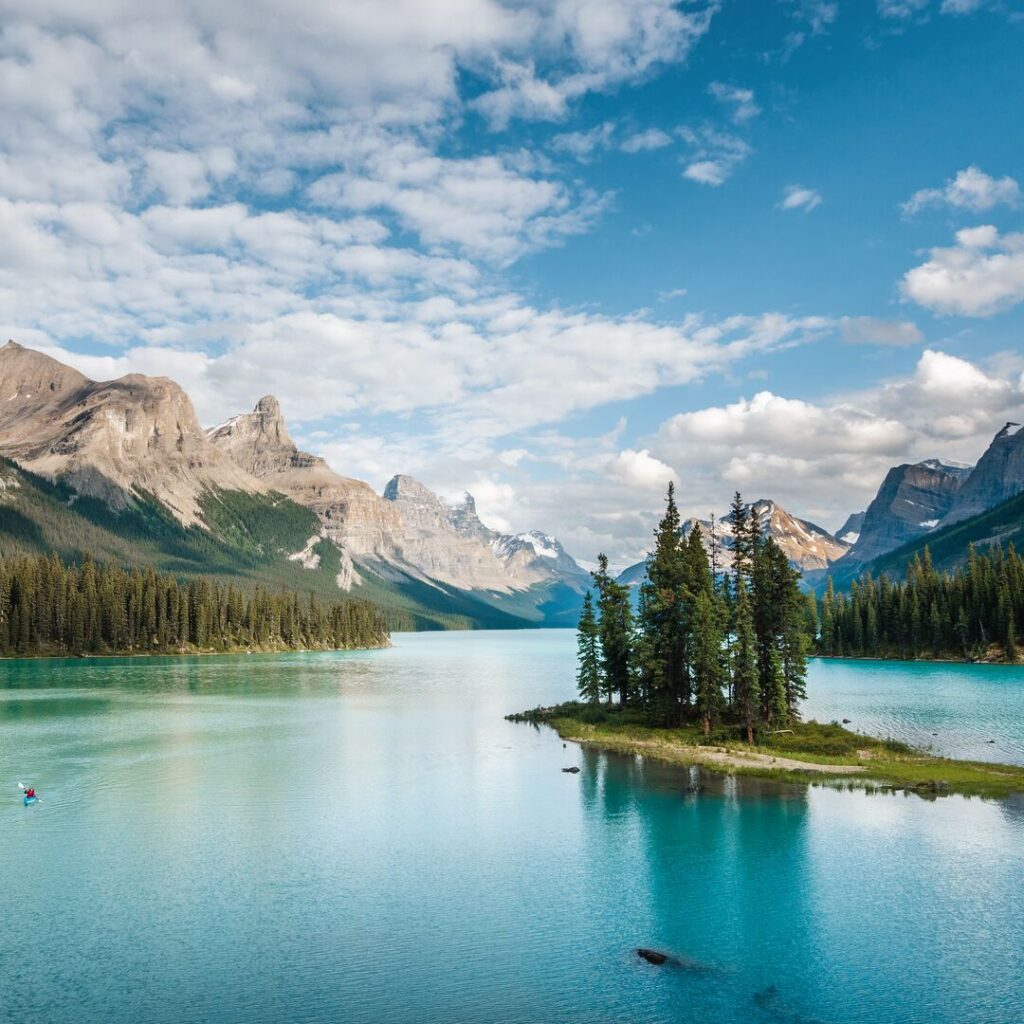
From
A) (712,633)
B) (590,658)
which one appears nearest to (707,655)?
(712,633)

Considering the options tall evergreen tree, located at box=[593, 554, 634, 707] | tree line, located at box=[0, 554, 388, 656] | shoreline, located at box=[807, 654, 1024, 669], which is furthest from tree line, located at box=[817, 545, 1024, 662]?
tree line, located at box=[0, 554, 388, 656]

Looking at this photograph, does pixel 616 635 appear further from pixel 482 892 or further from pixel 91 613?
pixel 91 613

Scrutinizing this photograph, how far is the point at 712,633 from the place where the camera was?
69562mm

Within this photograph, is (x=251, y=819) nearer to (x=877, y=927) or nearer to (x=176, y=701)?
(x=877, y=927)

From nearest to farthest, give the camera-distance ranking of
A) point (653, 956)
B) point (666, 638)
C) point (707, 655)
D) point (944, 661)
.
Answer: point (653, 956) < point (707, 655) < point (666, 638) < point (944, 661)

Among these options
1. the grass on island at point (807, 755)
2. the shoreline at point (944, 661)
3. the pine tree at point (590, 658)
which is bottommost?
the shoreline at point (944, 661)

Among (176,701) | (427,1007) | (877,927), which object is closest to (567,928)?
(427,1007)

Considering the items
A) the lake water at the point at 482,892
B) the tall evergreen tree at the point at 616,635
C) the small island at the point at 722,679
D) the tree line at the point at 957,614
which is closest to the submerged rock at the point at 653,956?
the lake water at the point at 482,892

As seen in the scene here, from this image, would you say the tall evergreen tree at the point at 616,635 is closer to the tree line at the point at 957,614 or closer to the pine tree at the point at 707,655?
the pine tree at the point at 707,655

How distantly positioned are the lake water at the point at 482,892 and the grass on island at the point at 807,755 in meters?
3.41

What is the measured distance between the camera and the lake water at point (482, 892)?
81.5 ft

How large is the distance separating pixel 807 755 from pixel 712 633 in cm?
1253

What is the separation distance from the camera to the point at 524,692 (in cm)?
12331

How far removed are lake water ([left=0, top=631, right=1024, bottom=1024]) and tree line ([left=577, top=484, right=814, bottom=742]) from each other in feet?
41.5
